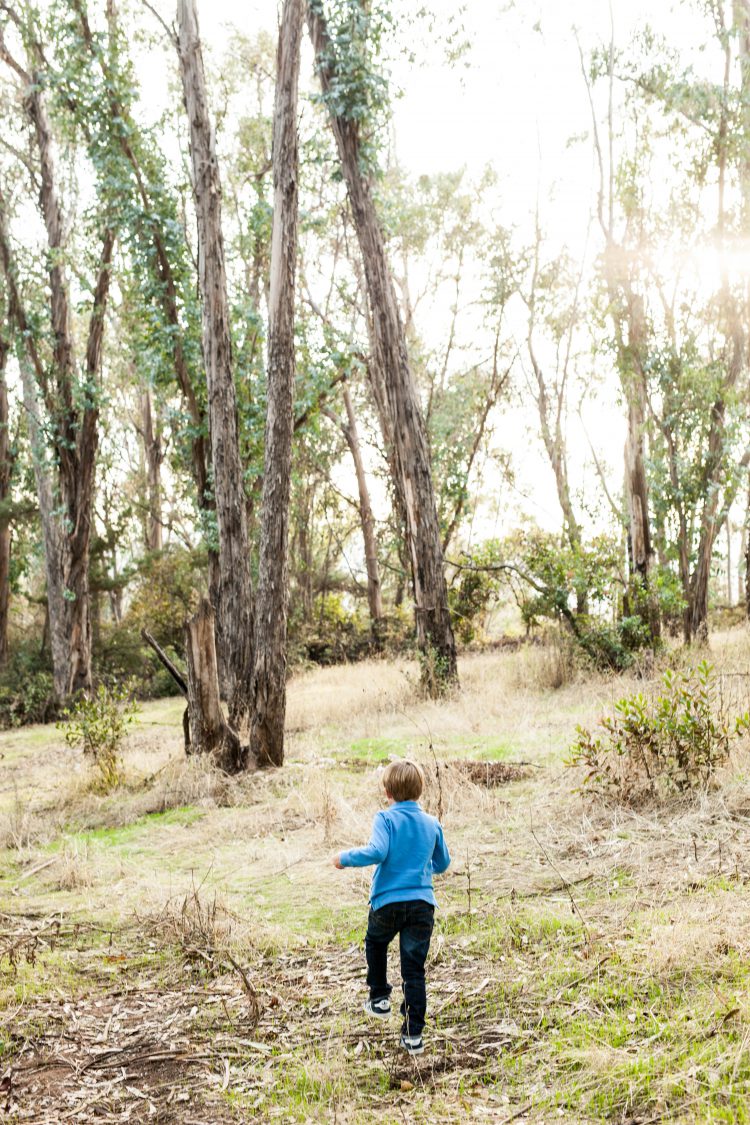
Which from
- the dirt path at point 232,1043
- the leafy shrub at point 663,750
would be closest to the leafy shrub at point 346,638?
the leafy shrub at point 663,750

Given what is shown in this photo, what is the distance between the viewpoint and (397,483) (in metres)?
15.2

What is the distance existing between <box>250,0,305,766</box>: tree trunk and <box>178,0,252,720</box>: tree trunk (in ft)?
3.25

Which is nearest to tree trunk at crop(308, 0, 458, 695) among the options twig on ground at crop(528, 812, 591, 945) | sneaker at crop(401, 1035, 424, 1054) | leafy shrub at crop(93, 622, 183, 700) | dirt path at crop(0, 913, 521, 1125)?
twig on ground at crop(528, 812, 591, 945)

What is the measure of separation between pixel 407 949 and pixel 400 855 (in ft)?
1.20

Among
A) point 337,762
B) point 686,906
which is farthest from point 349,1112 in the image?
point 337,762

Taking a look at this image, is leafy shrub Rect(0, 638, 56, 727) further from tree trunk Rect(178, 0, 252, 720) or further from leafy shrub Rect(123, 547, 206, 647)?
tree trunk Rect(178, 0, 252, 720)

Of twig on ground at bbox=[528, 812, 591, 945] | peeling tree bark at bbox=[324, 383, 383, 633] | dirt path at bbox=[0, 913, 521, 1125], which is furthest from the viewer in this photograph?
peeling tree bark at bbox=[324, 383, 383, 633]

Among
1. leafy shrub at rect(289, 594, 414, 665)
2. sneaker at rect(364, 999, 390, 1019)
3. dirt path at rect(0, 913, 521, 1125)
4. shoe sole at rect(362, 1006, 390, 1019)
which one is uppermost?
leafy shrub at rect(289, 594, 414, 665)

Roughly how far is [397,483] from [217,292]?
4681 mm

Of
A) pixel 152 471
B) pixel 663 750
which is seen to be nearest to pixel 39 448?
pixel 152 471

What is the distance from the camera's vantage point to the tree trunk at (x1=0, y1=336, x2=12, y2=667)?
21.7m

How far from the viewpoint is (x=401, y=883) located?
3.97 meters

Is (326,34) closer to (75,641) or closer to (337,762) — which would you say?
(337,762)

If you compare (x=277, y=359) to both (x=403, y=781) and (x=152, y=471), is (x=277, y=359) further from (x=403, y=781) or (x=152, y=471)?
(x=152, y=471)
